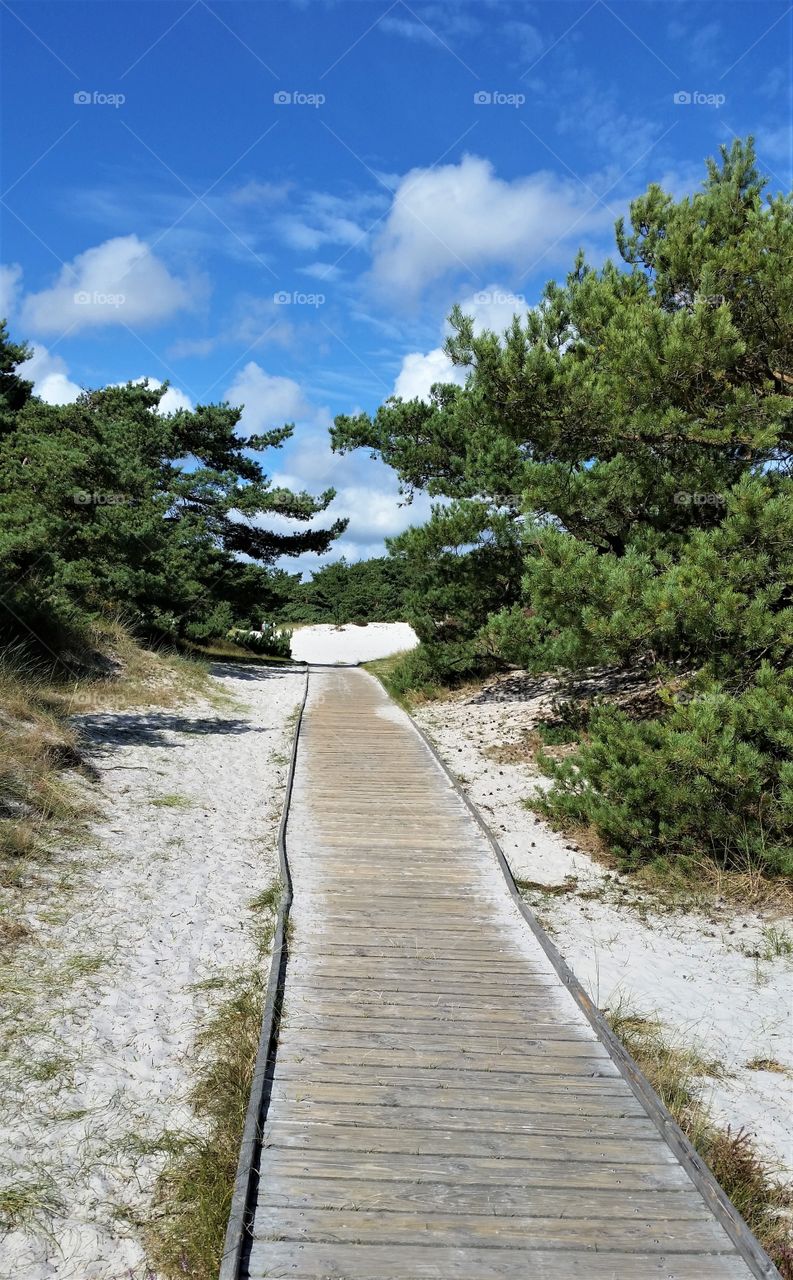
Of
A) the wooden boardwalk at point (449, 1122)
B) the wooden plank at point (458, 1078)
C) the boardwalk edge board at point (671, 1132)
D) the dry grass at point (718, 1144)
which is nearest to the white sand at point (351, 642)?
the wooden boardwalk at point (449, 1122)

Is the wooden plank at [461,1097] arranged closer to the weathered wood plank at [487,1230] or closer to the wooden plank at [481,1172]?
the wooden plank at [481,1172]

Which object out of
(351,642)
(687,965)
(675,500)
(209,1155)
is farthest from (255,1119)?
(351,642)

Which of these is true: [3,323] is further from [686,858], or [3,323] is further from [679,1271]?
[679,1271]

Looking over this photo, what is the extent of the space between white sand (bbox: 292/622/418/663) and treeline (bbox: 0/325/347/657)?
39.4ft

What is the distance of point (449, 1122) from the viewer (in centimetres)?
405

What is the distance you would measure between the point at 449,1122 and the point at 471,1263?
2.85ft

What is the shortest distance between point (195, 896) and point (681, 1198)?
4.99 m

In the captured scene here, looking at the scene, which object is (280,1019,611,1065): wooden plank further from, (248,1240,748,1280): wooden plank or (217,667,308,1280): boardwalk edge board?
(248,1240,748,1280): wooden plank

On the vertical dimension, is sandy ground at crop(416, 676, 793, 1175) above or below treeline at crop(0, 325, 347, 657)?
below

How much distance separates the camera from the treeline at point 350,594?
60.2 meters

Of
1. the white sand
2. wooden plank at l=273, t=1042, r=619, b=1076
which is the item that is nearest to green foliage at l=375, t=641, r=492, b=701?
wooden plank at l=273, t=1042, r=619, b=1076

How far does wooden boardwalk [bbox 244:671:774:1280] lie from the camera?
3.27m

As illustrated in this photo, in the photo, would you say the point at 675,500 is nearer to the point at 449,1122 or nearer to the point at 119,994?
the point at 449,1122

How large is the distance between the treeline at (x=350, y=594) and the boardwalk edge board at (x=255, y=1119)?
5176cm
